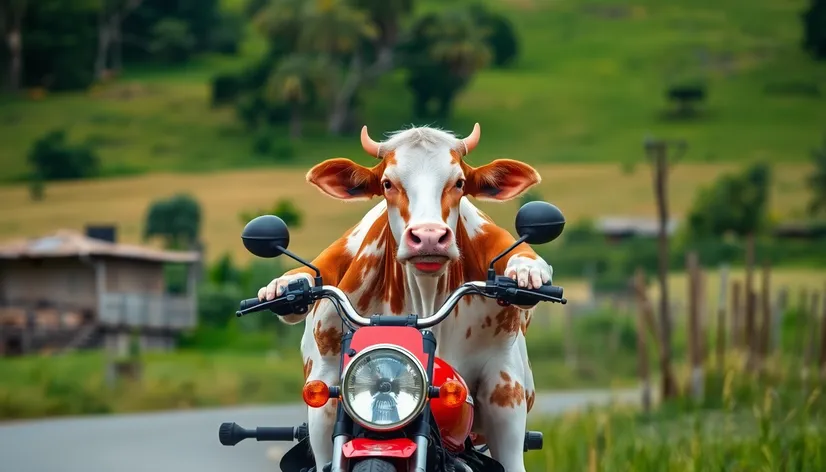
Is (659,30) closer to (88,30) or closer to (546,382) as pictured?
(88,30)

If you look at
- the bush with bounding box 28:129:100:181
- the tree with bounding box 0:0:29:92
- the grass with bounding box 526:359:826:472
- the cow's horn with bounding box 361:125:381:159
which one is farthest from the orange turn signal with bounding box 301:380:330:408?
the tree with bounding box 0:0:29:92

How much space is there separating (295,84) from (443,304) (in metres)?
57.2

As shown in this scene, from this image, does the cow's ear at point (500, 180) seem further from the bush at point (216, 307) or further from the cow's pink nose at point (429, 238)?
the bush at point (216, 307)

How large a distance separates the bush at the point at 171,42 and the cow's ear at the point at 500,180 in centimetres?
5904

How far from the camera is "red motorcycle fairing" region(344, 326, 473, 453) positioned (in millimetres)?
5688

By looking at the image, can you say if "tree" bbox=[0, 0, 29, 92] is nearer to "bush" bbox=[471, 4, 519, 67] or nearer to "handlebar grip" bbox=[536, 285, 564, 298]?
"bush" bbox=[471, 4, 519, 67]

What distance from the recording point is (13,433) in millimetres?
20906

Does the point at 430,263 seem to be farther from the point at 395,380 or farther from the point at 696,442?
the point at 696,442

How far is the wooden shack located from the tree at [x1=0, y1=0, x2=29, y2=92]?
2007 centimetres

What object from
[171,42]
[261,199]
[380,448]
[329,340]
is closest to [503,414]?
[329,340]

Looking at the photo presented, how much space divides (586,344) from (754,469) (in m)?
29.1

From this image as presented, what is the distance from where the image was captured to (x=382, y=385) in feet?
18.3

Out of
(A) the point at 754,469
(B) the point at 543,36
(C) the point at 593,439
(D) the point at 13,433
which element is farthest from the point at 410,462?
(B) the point at 543,36

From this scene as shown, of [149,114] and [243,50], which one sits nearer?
[149,114]
